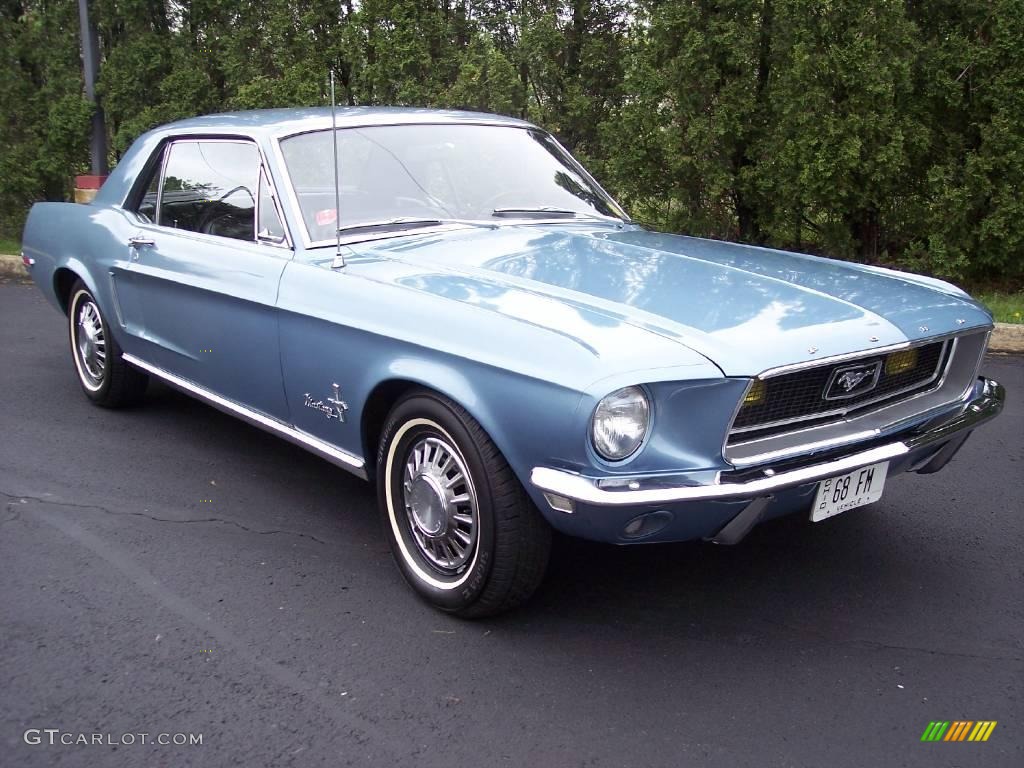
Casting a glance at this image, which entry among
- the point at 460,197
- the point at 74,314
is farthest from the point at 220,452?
the point at 460,197

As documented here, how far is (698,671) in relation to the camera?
111 inches

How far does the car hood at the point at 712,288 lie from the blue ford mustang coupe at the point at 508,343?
0.04ft

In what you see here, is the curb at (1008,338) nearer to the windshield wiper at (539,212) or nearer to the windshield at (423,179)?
the windshield at (423,179)

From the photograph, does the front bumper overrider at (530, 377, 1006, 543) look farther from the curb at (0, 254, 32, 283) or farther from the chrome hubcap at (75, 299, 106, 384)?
the curb at (0, 254, 32, 283)

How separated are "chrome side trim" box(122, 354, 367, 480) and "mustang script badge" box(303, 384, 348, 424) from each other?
0.47ft

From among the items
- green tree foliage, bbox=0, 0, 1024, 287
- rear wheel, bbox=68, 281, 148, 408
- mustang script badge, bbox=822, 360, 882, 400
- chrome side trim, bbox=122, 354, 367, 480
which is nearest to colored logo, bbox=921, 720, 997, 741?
Answer: mustang script badge, bbox=822, 360, 882, 400

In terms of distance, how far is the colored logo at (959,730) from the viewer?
249 centimetres

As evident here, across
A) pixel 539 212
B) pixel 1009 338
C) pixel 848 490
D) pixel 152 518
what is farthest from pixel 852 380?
pixel 1009 338

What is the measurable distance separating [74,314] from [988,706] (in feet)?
16.1

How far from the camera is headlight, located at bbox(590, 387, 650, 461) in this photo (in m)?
2.54

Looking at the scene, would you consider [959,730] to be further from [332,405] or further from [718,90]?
[718,90]

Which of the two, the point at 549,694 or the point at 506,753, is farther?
the point at 549,694

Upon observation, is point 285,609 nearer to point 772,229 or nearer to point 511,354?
point 511,354

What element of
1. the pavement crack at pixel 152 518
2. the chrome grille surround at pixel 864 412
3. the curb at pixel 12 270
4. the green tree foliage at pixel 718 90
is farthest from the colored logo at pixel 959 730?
the curb at pixel 12 270
